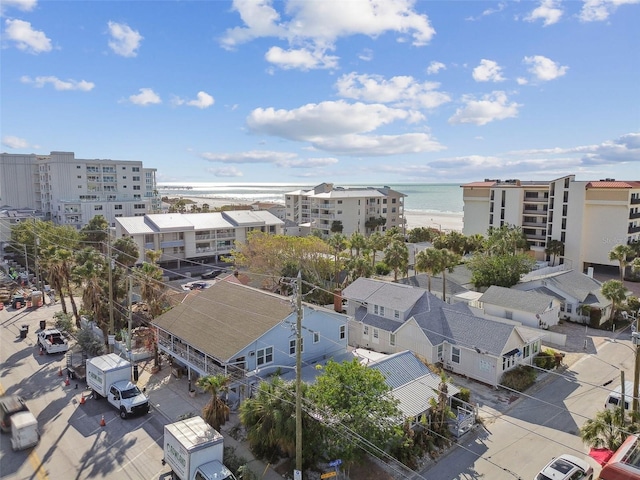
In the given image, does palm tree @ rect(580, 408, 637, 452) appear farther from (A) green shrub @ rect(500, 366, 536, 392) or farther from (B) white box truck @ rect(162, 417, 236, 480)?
(B) white box truck @ rect(162, 417, 236, 480)

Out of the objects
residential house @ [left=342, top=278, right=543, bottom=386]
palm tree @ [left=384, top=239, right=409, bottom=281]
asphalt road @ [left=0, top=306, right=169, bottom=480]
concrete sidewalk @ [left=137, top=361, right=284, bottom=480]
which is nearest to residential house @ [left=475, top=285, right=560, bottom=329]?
residential house @ [left=342, top=278, right=543, bottom=386]

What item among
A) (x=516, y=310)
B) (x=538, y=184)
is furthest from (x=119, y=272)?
(x=538, y=184)

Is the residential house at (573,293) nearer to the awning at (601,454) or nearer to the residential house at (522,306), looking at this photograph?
the residential house at (522,306)

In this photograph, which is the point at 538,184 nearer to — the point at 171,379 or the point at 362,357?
the point at 362,357

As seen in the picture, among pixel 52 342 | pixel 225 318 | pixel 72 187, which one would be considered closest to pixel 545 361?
pixel 225 318

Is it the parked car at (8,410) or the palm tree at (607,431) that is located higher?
the palm tree at (607,431)

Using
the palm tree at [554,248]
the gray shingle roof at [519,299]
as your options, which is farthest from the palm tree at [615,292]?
the palm tree at [554,248]
